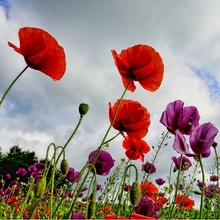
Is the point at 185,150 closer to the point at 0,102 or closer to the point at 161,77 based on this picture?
the point at 161,77

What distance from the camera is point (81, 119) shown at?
5.36 feet

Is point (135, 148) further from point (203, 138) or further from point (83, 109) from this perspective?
point (83, 109)

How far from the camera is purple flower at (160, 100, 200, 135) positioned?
2088mm

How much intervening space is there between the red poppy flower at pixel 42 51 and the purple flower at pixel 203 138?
648 millimetres

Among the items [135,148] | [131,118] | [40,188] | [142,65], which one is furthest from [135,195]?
[135,148]

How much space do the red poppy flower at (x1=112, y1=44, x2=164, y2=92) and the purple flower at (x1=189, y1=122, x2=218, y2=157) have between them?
1.08 ft

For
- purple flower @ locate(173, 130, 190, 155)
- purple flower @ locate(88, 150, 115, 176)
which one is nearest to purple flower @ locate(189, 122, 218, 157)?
purple flower @ locate(173, 130, 190, 155)

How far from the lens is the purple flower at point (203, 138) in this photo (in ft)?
5.92

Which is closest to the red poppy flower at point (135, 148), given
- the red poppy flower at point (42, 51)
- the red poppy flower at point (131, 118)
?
the red poppy flower at point (131, 118)

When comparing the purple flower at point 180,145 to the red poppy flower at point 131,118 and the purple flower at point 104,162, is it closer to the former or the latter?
the red poppy flower at point 131,118

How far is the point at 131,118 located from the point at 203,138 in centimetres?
34

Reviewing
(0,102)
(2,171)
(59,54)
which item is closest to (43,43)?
(59,54)

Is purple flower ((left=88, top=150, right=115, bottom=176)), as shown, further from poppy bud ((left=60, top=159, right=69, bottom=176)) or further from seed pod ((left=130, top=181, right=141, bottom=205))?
seed pod ((left=130, top=181, right=141, bottom=205))

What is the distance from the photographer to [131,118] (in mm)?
1967
